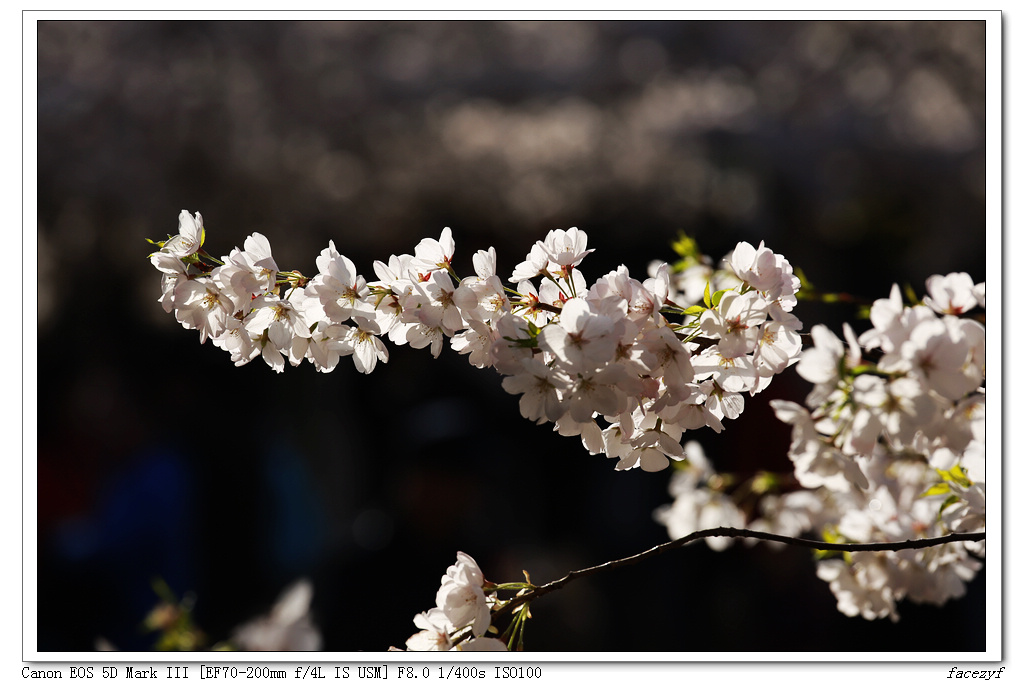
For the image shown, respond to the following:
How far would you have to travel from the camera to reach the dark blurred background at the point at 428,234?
2.58m

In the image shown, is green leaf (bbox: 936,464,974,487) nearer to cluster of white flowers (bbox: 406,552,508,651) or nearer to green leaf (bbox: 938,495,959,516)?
green leaf (bbox: 938,495,959,516)

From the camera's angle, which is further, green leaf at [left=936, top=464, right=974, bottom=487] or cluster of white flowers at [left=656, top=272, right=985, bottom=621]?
green leaf at [left=936, top=464, right=974, bottom=487]

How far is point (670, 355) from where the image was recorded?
0.60 m

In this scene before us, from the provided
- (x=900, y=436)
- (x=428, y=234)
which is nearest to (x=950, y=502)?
(x=900, y=436)

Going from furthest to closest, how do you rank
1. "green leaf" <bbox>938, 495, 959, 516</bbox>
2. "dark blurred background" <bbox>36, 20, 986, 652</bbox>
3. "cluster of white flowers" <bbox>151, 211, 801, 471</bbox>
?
"dark blurred background" <bbox>36, 20, 986, 652</bbox> → "green leaf" <bbox>938, 495, 959, 516</bbox> → "cluster of white flowers" <bbox>151, 211, 801, 471</bbox>

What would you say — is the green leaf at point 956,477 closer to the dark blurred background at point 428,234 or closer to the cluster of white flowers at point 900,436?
the cluster of white flowers at point 900,436

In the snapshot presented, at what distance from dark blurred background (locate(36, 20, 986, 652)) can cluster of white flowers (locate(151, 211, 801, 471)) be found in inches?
59.6

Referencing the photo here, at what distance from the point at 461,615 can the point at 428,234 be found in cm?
321

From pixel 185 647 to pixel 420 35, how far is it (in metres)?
2.99

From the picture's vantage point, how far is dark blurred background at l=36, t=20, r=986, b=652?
2.58 meters

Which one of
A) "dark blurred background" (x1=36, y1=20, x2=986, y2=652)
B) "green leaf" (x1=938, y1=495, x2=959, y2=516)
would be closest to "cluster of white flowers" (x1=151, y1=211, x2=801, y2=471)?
"green leaf" (x1=938, y1=495, x2=959, y2=516)

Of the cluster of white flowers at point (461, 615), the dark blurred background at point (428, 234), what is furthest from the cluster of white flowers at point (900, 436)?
the dark blurred background at point (428, 234)
